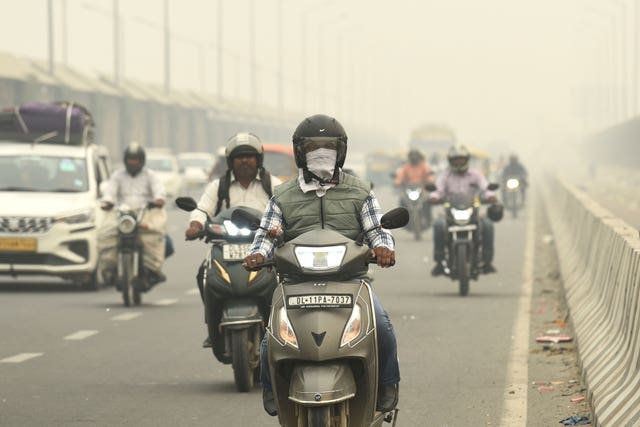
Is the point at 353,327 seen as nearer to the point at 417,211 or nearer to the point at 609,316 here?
the point at 609,316

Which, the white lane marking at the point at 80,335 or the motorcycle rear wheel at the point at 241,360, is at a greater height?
the motorcycle rear wheel at the point at 241,360

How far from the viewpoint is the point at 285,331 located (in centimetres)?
780

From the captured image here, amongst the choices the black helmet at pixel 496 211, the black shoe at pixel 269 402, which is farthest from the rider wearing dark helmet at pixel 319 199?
the black helmet at pixel 496 211

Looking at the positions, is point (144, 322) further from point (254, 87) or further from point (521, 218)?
point (254, 87)

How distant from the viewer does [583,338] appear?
516 inches

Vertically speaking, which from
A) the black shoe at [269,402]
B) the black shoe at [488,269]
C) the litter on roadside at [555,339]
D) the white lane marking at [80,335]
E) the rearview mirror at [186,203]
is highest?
the rearview mirror at [186,203]

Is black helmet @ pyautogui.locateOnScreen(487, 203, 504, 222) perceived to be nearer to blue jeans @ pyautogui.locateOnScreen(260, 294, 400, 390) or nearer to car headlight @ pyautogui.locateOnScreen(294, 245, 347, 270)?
blue jeans @ pyautogui.locateOnScreen(260, 294, 400, 390)

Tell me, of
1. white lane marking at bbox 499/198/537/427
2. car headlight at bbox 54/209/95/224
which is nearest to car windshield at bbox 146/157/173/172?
car headlight at bbox 54/209/95/224

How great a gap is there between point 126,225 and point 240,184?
6516mm

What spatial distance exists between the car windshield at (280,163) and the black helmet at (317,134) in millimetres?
17546

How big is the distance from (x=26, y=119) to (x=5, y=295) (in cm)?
298

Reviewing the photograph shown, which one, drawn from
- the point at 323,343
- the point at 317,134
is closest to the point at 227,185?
the point at 317,134

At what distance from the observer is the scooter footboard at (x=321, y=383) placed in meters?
7.56

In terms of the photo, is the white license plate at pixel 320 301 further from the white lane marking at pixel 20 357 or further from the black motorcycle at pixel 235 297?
the white lane marking at pixel 20 357
